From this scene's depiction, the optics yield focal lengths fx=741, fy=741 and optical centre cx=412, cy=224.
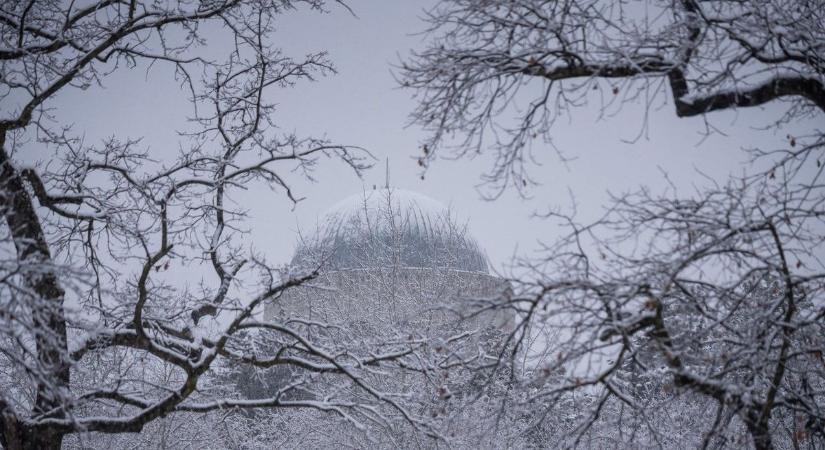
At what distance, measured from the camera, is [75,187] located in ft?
27.8

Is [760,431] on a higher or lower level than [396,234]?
lower

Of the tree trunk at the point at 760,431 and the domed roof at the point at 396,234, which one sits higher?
the domed roof at the point at 396,234

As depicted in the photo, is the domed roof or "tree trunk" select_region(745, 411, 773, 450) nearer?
"tree trunk" select_region(745, 411, 773, 450)

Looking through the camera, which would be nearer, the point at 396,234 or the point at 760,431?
the point at 760,431

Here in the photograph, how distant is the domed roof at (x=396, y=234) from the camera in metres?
16.2

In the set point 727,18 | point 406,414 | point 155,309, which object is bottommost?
point 406,414

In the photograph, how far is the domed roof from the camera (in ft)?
53.0


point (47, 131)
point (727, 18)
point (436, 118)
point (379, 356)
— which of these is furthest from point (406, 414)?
point (47, 131)

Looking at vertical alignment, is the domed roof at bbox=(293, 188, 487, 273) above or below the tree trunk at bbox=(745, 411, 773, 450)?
above

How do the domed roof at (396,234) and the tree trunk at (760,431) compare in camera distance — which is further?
the domed roof at (396,234)

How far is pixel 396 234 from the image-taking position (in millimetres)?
14180

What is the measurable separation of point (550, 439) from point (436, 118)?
377 inches

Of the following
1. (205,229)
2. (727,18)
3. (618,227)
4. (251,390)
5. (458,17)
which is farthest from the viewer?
(251,390)

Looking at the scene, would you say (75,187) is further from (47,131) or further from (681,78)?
(681,78)
